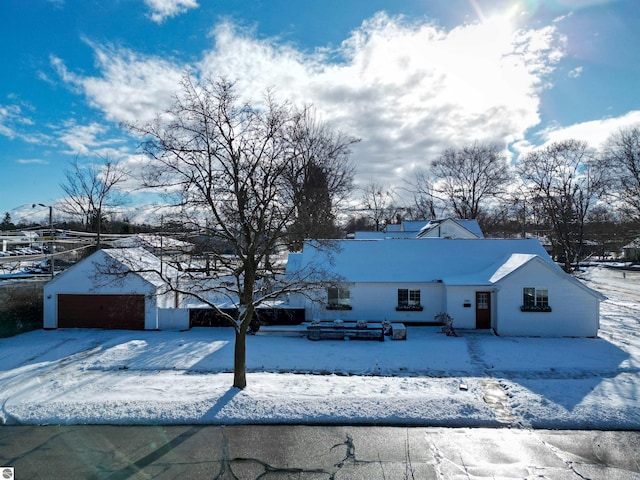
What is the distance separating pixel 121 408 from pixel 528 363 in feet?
43.4

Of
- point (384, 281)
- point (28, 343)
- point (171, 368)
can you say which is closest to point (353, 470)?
point (171, 368)

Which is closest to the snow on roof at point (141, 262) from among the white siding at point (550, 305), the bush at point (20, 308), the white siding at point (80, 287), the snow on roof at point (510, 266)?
the white siding at point (80, 287)

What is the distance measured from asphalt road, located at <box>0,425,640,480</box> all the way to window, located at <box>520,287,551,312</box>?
1119 cm

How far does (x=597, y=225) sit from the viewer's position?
45.7m

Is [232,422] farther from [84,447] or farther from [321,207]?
[321,207]

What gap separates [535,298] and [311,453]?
15.6m

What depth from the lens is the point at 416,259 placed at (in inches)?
870

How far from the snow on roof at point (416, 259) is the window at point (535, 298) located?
1.88 metres

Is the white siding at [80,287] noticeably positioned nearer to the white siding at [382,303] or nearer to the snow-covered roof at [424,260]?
the snow-covered roof at [424,260]

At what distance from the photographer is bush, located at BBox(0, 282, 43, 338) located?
19.0 m

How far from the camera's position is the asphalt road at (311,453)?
684cm

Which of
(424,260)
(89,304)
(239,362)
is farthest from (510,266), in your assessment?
(89,304)

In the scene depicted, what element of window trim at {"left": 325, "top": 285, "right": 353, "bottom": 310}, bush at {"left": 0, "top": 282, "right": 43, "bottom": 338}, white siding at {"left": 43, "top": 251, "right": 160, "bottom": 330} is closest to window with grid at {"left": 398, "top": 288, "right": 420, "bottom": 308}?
window trim at {"left": 325, "top": 285, "right": 353, "bottom": 310}

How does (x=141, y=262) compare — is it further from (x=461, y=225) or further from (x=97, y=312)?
(x=461, y=225)
